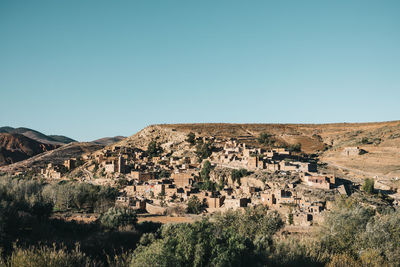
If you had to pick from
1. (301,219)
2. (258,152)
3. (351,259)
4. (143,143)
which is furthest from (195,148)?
(351,259)

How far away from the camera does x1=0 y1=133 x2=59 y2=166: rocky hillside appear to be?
78.0m

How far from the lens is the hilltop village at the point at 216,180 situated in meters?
29.6

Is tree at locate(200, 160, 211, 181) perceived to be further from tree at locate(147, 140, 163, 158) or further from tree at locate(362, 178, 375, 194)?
tree at locate(362, 178, 375, 194)

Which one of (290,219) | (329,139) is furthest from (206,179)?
(329,139)

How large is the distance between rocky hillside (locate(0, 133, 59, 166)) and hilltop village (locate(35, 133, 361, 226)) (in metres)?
33.6

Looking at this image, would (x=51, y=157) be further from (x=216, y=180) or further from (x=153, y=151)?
(x=216, y=180)

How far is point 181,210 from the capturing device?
1237 inches

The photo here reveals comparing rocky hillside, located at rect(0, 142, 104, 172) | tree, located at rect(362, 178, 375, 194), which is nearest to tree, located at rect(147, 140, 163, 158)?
rocky hillside, located at rect(0, 142, 104, 172)

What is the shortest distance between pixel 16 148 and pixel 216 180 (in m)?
67.4

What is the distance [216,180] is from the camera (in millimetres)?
37594

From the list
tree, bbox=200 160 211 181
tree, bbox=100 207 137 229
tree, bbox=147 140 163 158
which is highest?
tree, bbox=147 140 163 158

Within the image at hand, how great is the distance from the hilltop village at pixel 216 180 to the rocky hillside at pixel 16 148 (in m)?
33.6

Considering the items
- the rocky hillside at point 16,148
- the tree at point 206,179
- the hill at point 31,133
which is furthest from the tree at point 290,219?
the hill at point 31,133

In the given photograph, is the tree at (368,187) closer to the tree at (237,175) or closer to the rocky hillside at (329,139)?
the rocky hillside at (329,139)
